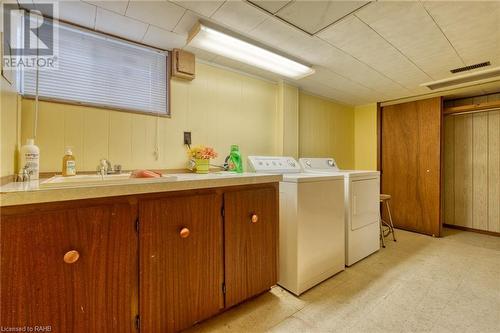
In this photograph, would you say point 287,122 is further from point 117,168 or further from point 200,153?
point 117,168

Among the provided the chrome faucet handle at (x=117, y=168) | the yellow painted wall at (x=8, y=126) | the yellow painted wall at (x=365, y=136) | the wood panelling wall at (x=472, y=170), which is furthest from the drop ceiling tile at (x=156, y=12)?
the wood panelling wall at (x=472, y=170)

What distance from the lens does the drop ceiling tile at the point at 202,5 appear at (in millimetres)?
1411

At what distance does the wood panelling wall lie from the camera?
3.24 m

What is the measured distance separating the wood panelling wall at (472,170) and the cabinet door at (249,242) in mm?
3620

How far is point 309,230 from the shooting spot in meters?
1.86

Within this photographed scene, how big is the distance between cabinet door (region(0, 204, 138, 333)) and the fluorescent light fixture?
134 cm

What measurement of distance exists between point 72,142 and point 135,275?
109cm

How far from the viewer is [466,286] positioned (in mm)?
1904

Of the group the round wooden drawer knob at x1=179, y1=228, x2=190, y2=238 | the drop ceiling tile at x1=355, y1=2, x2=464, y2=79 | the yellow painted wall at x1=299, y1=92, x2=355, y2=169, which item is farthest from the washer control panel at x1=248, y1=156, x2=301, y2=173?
the drop ceiling tile at x1=355, y1=2, x2=464, y2=79

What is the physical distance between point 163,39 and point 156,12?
1.12 feet

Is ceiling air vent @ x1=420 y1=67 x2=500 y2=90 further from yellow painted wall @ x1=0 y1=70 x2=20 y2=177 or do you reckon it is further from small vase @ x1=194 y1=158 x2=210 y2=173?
yellow painted wall @ x1=0 y1=70 x2=20 y2=177

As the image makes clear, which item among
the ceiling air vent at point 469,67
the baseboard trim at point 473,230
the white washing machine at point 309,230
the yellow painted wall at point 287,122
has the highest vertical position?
the ceiling air vent at point 469,67

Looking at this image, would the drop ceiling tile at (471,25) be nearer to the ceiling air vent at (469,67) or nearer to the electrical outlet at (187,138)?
the ceiling air vent at (469,67)

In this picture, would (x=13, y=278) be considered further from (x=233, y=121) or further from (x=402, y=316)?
(x=402, y=316)
